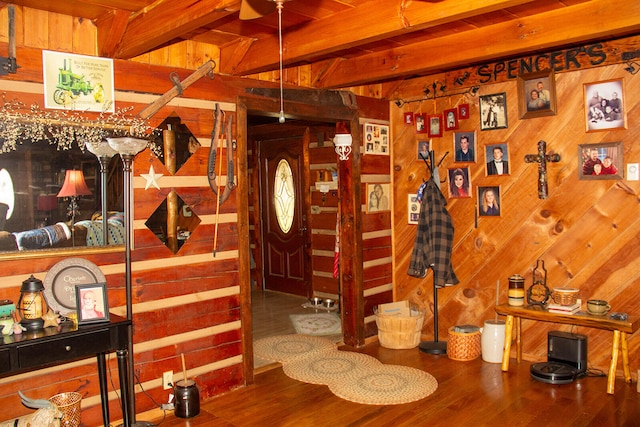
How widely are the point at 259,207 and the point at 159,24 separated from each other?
199 inches

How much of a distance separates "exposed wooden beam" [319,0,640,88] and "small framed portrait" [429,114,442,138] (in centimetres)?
92

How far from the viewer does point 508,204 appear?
4.77 metres

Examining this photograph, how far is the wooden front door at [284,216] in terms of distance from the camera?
7.36m

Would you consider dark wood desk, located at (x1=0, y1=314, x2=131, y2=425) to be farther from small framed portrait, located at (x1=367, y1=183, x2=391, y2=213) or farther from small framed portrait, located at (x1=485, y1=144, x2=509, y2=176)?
small framed portrait, located at (x1=485, y1=144, x2=509, y2=176)

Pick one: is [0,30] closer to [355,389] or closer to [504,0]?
[504,0]

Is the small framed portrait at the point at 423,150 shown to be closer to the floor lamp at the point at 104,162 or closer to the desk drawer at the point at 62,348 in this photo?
the floor lamp at the point at 104,162

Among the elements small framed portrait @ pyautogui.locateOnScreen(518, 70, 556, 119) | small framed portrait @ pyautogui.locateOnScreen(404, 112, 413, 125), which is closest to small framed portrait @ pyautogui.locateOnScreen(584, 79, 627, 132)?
small framed portrait @ pyautogui.locateOnScreen(518, 70, 556, 119)

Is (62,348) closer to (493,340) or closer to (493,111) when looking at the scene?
(493,340)

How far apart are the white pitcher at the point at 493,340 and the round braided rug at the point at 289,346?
Result: 1.37 m

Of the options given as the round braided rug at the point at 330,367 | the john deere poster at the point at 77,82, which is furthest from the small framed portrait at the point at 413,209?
the john deere poster at the point at 77,82

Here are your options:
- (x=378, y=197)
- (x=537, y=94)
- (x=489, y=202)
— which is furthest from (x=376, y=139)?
(x=537, y=94)

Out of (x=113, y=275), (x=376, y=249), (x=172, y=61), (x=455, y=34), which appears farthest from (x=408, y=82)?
(x=113, y=275)

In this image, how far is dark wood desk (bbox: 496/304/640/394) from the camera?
12.6 ft

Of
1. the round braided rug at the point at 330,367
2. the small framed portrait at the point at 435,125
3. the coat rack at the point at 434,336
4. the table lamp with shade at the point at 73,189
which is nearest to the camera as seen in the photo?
the table lamp with shade at the point at 73,189
